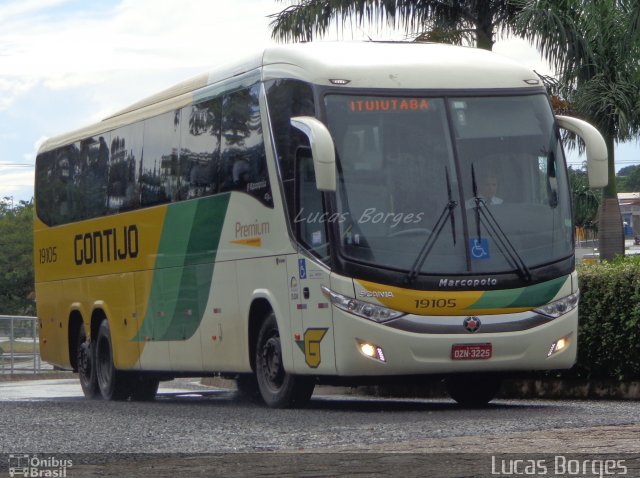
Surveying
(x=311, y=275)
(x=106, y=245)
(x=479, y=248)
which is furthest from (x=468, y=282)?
(x=106, y=245)

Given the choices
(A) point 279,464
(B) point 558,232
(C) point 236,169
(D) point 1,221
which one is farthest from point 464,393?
(D) point 1,221

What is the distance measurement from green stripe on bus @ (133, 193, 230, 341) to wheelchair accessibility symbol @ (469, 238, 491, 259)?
9.98ft

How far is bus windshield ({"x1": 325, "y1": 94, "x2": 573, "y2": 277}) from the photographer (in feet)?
42.9

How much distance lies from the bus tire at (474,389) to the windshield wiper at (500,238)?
1566mm

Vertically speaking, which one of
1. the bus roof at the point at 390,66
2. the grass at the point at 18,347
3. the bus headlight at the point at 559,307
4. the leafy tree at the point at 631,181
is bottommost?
the grass at the point at 18,347

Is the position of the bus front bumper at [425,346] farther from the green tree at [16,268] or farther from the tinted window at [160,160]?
the green tree at [16,268]

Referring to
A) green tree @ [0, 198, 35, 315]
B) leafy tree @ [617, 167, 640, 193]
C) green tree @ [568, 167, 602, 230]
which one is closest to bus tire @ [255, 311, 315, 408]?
green tree @ [568, 167, 602, 230]

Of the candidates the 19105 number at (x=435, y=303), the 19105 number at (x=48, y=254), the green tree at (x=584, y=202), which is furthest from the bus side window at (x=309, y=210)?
the green tree at (x=584, y=202)

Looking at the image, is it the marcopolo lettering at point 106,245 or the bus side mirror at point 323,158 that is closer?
the bus side mirror at point 323,158

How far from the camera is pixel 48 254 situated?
70.6 feet

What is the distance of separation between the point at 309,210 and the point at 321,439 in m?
3.61

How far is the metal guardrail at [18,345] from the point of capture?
37.5m

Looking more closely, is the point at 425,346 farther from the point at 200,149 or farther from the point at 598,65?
the point at 598,65

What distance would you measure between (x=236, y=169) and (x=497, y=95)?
9.23ft
